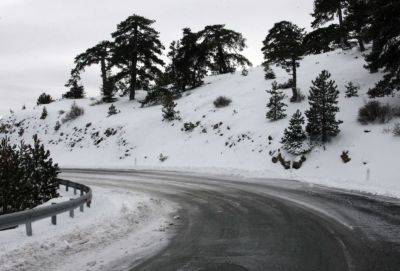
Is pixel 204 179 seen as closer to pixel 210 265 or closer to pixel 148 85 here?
pixel 210 265

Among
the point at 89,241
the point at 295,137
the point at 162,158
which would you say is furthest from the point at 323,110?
the point at 89,241

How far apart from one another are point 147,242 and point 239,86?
3159 cm

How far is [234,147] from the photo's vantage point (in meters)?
28.2

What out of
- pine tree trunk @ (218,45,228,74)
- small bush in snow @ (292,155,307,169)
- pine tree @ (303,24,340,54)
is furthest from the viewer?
pine tree trunk @ (218,45,228,74)

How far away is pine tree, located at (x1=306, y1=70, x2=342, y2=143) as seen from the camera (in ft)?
71.2

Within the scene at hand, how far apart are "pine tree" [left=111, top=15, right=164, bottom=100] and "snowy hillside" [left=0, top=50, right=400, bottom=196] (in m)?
3.47

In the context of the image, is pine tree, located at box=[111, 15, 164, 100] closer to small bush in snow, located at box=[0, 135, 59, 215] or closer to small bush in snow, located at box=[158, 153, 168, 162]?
small bush in snow, located at box=[158, 153, 168, 162]

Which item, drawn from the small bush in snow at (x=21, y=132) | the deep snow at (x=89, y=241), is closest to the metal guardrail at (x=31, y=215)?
the deep snow at (x=89, y=241)

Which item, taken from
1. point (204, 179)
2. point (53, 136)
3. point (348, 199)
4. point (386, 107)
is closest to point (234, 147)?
point (204, 179)

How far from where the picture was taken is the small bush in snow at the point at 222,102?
3531 centimetres

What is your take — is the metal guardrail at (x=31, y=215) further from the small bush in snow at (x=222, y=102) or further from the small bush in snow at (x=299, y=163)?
the small bush in snow at (x=222, y=102)

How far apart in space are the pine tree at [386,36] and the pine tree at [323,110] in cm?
226

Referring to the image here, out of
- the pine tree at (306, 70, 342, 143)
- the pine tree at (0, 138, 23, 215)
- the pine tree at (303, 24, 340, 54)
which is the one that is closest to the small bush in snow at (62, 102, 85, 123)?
the pine tree at (303, 24, 340, 54)

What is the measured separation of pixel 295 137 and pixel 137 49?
2460cm
